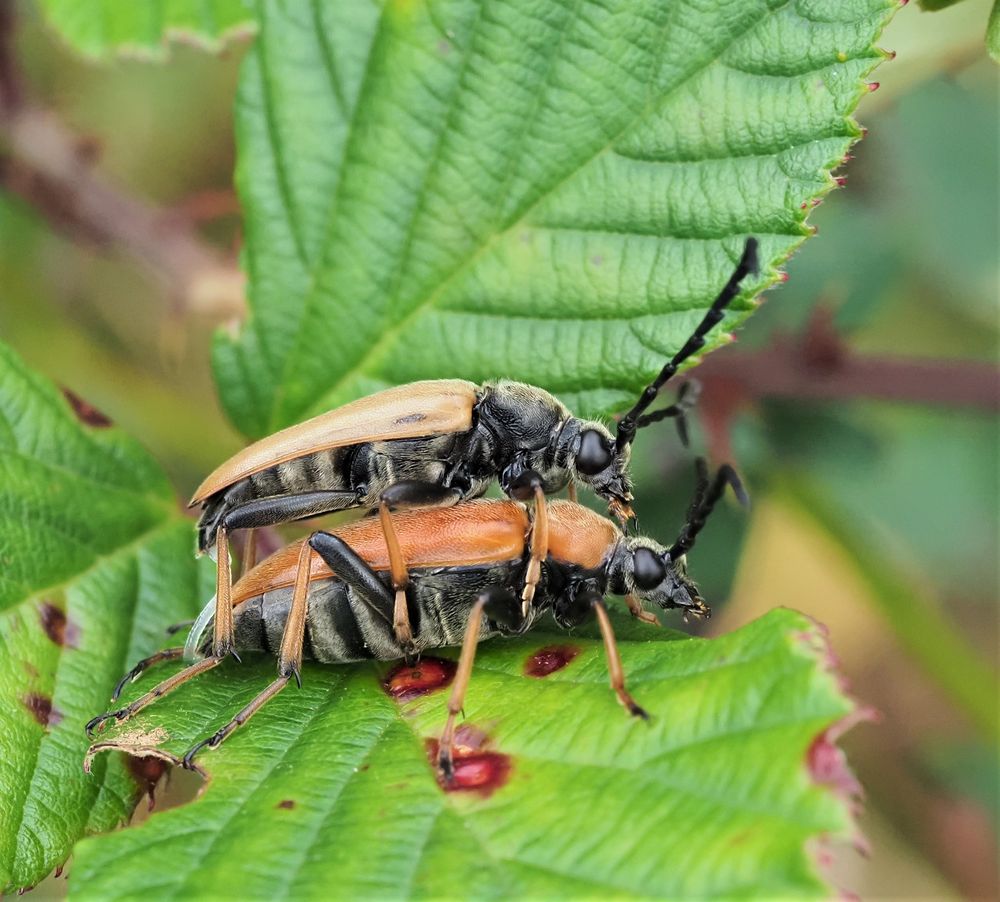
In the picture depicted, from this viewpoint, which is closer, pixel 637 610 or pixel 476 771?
pixel 476 771

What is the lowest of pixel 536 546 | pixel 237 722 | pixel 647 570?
pixel 237 722

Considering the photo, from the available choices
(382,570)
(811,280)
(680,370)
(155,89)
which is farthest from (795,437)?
(155,89)

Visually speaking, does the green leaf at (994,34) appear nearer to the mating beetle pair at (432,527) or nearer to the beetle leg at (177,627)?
the mating beetle pair at (432,527)

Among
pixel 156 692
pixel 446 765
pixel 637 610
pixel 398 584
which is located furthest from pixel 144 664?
pixel 637 610

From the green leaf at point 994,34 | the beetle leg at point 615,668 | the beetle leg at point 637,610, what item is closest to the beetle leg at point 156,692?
the beetle leg at point 615,668

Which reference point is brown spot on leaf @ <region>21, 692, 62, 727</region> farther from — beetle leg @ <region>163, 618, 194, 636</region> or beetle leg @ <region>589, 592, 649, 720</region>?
beetle leg @ <region>589, 592, 649, 720</region>

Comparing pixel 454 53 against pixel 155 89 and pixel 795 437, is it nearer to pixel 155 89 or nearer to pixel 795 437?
pixel 795 437

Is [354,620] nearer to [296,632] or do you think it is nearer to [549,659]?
[296,632]
